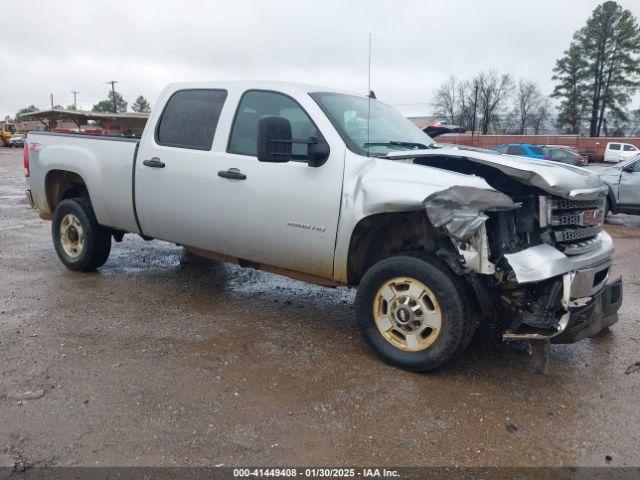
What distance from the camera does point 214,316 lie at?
16.0 ft

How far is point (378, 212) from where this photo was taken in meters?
3.73

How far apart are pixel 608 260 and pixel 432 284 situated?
133 cm

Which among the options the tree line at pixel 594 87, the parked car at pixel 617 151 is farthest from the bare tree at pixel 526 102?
the parked car at pixel 617 151

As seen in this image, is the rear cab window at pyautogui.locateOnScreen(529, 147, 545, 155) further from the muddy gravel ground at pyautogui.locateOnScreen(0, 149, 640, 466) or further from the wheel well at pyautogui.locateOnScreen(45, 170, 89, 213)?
the wheel well at pyautogui.locateOnScreen(45, 170, 89, 213)

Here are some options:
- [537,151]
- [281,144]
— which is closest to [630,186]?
[281,144]

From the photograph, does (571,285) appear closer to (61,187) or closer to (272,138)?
(272,138)

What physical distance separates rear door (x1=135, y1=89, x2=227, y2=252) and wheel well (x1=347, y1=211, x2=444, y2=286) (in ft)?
4.00

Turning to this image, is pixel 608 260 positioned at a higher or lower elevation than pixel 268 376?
higher

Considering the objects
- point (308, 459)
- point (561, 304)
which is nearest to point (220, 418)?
point (308, 459)

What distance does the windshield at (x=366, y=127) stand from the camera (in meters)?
4.15

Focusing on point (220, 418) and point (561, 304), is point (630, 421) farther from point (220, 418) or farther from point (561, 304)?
point (220, 418)

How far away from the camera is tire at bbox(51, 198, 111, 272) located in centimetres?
584

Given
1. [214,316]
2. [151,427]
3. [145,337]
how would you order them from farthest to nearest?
[214,316], [145,337], [151,427]

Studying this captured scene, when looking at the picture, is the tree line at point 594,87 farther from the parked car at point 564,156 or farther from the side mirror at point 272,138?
the side mirror at point 272,138
